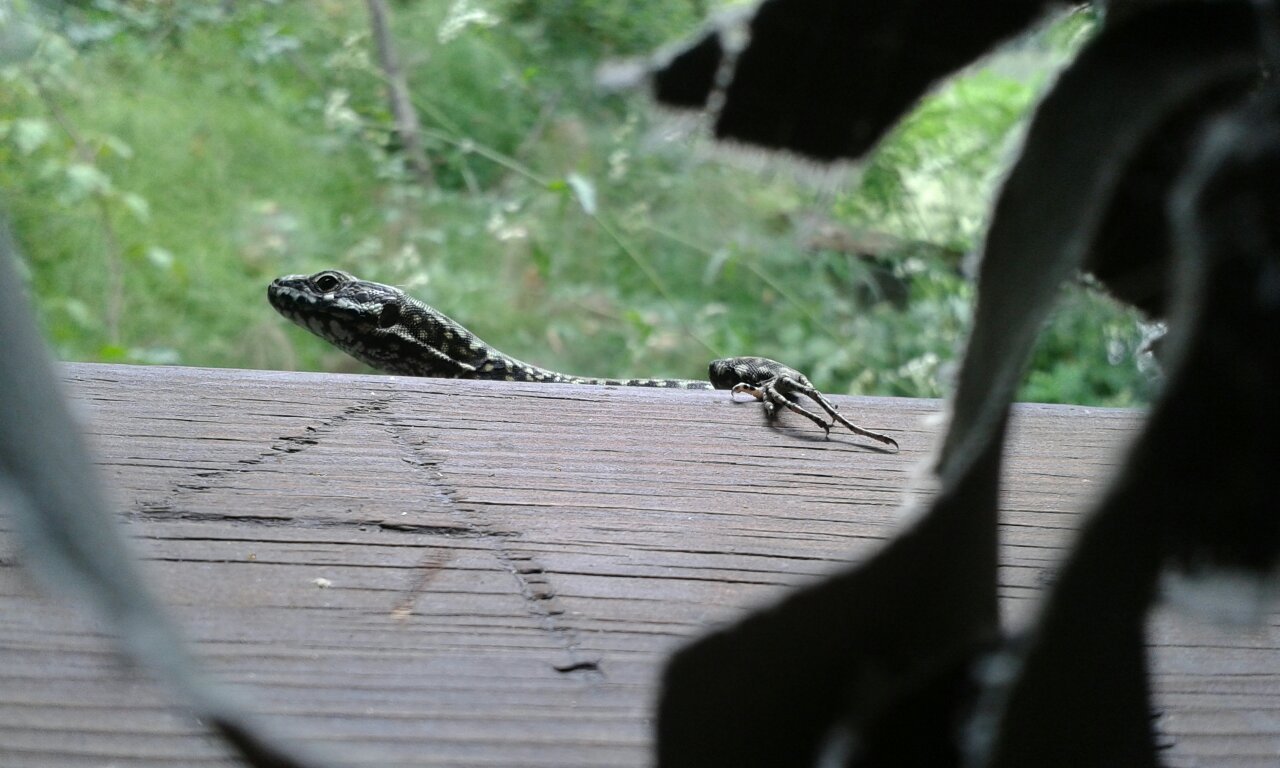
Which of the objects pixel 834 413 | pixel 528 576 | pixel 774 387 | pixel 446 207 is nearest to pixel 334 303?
pixel 774 387

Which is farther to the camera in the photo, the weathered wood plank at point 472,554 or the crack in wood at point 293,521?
the crack in wood at point 293,521

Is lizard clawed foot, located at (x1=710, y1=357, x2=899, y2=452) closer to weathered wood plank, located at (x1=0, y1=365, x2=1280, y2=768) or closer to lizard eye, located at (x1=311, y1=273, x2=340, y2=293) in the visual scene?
weathered wood plank, located at (x1=0, y1=365, x2=1280, y2=768)

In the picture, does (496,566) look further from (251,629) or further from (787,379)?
(787,379)

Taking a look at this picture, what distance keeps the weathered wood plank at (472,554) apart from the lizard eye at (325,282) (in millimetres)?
1355

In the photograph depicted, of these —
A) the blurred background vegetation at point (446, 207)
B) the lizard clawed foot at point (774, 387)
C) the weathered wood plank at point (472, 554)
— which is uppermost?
the weathered wood plank at point (472, 554)

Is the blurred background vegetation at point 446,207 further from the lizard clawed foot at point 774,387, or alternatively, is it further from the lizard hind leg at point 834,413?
the lizard hind leg at point 834,413

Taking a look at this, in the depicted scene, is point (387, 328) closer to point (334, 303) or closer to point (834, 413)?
point (334, 303)

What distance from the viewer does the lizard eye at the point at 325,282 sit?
270 cm

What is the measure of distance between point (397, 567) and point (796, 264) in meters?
3.79

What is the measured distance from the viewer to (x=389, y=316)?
272cm

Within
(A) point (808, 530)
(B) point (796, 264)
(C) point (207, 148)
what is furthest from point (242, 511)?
(C) point (207, 148)

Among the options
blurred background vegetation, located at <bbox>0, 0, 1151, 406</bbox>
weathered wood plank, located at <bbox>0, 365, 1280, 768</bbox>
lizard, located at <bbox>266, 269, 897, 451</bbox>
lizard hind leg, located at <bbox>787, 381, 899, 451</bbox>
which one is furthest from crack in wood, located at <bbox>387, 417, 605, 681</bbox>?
blurred background vegetation, located at <bbox>0, 0, 1151, 406</bbox>

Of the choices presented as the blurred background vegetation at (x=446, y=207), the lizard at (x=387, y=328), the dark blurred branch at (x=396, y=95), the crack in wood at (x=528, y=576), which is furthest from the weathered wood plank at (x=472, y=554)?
the dark blurred branch at (x=396, y=95)

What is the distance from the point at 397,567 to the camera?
0.85 m
